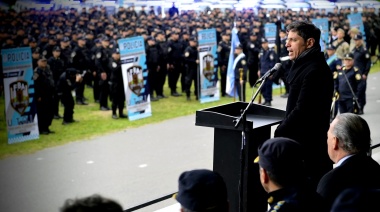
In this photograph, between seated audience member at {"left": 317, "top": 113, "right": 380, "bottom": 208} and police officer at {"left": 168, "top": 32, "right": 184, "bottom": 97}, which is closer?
seated audience member at {"left": 317, "top": 113, "right": 380, "bottom": 208}

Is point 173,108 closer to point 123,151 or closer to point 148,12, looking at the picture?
point 123,151

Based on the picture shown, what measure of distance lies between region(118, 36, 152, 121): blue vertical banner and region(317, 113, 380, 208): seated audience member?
9601mm

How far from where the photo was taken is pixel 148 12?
938 inches

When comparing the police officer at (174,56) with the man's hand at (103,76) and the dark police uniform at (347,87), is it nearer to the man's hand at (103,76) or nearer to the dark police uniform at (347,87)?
the man's hand at (103,76)

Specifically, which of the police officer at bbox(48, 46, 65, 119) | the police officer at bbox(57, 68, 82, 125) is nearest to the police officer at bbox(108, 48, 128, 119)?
the police officer at bbox(57, 68, 82, 125)

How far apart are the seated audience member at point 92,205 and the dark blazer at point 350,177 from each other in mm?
1702

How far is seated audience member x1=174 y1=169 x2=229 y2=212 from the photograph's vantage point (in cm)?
279

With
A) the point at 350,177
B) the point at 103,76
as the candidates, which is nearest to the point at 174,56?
the point at 103,76

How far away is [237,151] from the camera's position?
5090 mm

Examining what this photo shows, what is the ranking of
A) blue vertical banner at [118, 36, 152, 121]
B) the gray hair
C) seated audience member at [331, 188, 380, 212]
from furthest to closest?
1. blue vertical banner at [118, 36, 152, 121]
2. the gray hair
3. seated audience member at [331, 188, 380, 212]

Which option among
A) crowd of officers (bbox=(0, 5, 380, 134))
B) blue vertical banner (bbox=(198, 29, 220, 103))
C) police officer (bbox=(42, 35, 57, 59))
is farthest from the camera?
blue vertical banner (bbox=(198, 29, 220, 103))

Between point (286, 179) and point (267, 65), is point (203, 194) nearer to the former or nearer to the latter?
point (286, 179)

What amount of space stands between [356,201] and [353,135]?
1.53 m

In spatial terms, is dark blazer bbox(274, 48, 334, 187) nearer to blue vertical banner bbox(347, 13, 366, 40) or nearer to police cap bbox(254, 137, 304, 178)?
police cap bbox(254, 137, 304, 178)
